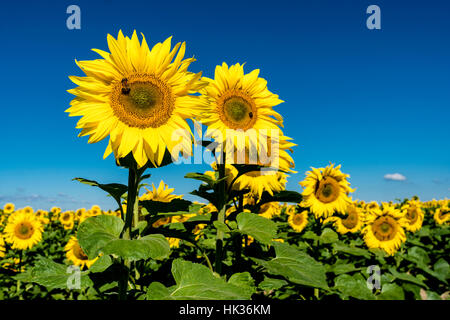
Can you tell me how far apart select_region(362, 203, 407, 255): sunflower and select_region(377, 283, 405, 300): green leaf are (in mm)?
1390

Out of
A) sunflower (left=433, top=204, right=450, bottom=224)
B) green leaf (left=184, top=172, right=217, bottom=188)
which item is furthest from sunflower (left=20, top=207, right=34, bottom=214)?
sunflower (left=433, top=204, right=450, bottom=224)

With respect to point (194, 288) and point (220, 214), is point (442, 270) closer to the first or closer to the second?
point (220, 214)

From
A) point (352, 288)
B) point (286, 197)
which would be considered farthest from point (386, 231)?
point (286, 197)

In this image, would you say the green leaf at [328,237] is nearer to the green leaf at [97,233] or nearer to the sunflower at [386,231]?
the sunflower at [386,231]

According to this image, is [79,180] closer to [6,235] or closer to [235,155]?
[235,155]

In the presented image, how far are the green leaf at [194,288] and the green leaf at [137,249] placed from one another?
0.31 m

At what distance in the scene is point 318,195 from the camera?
5984 mm

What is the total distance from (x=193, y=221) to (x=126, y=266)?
2.43 feet

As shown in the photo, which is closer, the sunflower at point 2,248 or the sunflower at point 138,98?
the sunflower at point 138,98

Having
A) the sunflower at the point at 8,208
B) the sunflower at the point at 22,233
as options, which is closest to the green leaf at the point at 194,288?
the sunflower at the point at 22,233

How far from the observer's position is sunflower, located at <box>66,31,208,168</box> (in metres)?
2.24

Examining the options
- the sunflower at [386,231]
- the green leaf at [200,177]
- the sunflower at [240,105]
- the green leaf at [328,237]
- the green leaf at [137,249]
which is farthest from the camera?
the sunflower at [386,231]

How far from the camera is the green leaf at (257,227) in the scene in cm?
226
